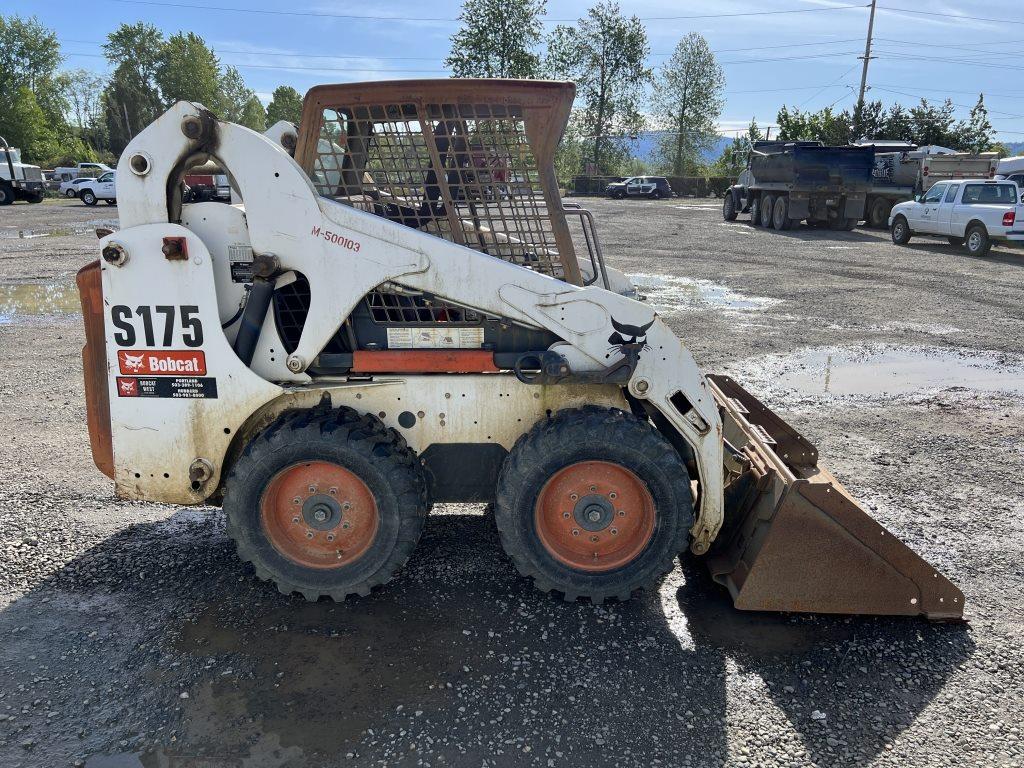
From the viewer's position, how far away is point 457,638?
3455 millimetres

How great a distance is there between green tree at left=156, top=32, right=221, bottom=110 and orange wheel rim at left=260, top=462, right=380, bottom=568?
84.4 m

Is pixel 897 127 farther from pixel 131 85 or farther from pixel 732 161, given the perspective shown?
pixel 131 85

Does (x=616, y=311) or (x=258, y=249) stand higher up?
(x=258, y=249)

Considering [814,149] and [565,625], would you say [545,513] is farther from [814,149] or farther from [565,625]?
[814,149]

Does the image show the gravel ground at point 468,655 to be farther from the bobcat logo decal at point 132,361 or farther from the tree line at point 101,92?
the tree line at point 101,92

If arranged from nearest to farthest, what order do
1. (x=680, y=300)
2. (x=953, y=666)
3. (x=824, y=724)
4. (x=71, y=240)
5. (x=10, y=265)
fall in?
(x=824, y=724)
(x=953, y=666)
(x=680, y=300)
(x=10, y=265)
(x=71, y=240)

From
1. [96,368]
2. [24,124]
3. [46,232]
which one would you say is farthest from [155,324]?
[24,124]

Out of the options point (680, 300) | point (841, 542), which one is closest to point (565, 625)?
point (841, 542)

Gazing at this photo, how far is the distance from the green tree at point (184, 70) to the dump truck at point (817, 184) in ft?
229

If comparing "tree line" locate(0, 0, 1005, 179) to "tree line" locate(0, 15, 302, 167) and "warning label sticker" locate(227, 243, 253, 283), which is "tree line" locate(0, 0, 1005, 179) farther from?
"warning label sticker" locate(227, 243, 253, 283)

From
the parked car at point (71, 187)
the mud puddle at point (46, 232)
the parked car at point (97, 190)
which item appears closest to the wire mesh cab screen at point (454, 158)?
the mud puddle at point (46, 232)

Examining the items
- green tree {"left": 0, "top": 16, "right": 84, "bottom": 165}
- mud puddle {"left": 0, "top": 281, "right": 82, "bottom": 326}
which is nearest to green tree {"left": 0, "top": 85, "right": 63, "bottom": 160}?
green tree {"left": 0, "top": 16, "right": 84, "bottom": 165}

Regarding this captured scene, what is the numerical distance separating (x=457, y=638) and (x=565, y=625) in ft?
1.71

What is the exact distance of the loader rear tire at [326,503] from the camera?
3520mm
